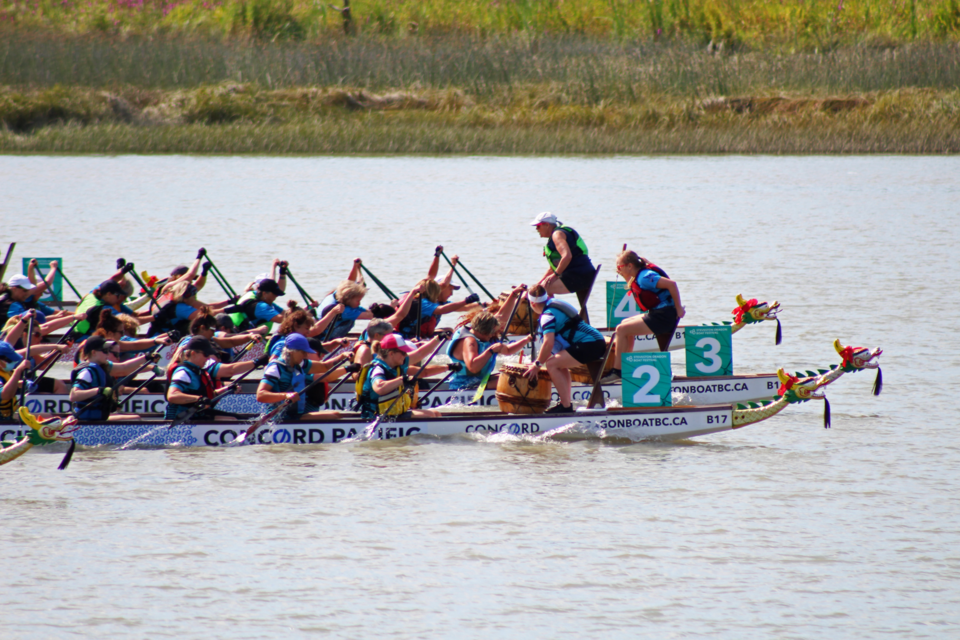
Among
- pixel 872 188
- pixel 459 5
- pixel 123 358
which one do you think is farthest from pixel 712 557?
pixel 459 5

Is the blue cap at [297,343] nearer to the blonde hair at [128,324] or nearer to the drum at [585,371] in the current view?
the blonde hair at [128,324]

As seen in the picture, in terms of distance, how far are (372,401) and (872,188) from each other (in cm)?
2238

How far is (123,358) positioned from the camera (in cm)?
1280

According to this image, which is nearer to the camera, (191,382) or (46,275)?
(191,382)

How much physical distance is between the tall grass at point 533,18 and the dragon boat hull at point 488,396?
29536 mm

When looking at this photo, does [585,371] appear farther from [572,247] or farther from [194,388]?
[194,388]

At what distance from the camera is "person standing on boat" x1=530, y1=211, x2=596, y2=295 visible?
1371cm

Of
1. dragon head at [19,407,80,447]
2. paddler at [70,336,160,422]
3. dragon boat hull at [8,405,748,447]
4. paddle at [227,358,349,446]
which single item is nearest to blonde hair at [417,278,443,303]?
dragon boat hull at [8,405,748,447]

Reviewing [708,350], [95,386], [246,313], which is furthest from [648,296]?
[95,386]

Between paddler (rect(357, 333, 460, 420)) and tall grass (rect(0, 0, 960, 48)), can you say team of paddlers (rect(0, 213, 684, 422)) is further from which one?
tall grass (rect(0, 0, 960, 48))

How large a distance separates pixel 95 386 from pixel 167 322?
123 inches

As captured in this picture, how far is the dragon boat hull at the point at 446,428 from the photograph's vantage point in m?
10.5

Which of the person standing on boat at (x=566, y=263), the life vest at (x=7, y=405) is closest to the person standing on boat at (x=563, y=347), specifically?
the person standing on boat at (x=566, y=263)

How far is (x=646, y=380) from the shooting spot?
1062cm
